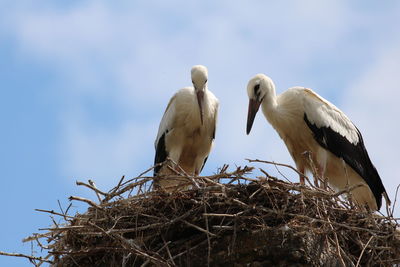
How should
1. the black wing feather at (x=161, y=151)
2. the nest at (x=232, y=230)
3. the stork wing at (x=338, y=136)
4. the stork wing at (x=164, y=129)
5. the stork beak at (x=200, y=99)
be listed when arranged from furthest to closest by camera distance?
1. the black wing feather at (x=161, y=151)
2. the stork wing at (x=164, y=129)
3. the stork beak at (x=200, y=99)
4. the stork wing at (x=338, y=136)
5. the nest at (x=232, y=230)

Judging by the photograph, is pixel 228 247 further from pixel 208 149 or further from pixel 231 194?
pixel 208 149

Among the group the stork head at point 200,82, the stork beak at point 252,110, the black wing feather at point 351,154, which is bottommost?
the black wing feather at point 351,154

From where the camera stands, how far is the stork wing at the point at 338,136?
8586 millimetres

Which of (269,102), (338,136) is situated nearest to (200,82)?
(269,102)

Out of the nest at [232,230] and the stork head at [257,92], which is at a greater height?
the stork head at [257,92]

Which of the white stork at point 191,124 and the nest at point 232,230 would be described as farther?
the white stork at point 191,124

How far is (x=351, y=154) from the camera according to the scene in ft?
28.6

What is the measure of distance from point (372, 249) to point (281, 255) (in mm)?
753

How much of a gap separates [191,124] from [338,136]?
1540 millimetres

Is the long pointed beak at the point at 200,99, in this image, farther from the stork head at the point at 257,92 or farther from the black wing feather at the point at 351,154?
the black wing feather at the point at 351,154

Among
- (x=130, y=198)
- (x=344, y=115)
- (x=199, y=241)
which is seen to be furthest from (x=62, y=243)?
(x=344, y=115)

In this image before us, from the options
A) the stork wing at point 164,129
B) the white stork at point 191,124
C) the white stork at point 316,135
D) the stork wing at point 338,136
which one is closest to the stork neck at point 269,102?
the white stork at point 316,135

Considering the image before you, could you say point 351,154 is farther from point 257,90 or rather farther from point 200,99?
point 200,99

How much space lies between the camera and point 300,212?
6.34 metres
